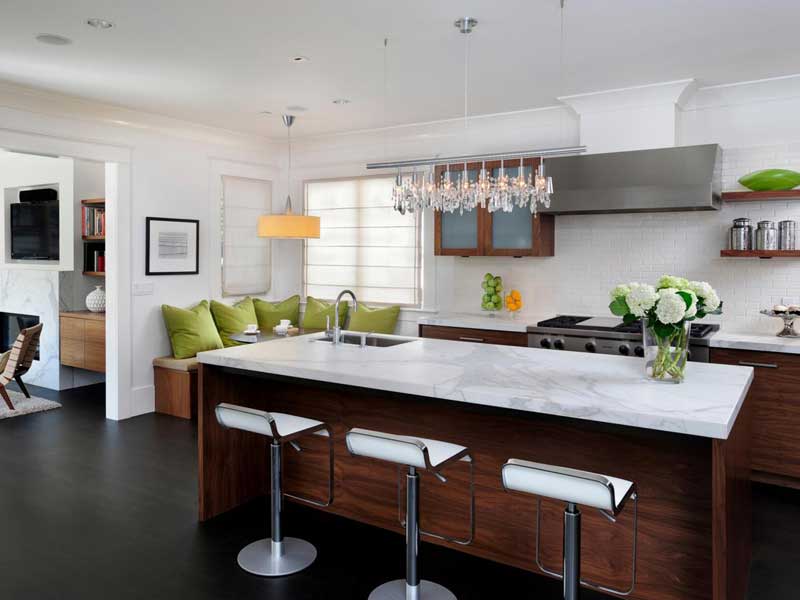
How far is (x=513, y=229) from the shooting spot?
18.0ft

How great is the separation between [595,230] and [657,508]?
3.03 meters

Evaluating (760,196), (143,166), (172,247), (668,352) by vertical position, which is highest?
(143,166)

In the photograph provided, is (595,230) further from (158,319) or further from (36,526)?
(36,526)

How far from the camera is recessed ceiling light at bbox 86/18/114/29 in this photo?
3516 mm

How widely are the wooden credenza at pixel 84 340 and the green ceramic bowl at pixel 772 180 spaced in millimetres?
5828

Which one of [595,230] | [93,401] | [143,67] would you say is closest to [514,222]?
[595,230]

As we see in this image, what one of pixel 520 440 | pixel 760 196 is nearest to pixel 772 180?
pixel 760 196

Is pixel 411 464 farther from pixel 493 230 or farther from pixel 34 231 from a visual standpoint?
pixel 34 231

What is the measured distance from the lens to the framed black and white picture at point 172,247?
5977mm

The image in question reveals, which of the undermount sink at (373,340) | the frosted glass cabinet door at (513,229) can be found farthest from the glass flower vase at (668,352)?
the frosted glass cabinet door at (513,229)

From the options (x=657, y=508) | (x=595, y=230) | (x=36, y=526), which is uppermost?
(x=595, y=230)

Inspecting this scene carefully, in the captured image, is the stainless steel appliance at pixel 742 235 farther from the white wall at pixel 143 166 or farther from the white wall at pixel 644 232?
the white wall at pixel 143 166

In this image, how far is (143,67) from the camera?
173 inches

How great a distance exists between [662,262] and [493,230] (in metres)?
1.37
